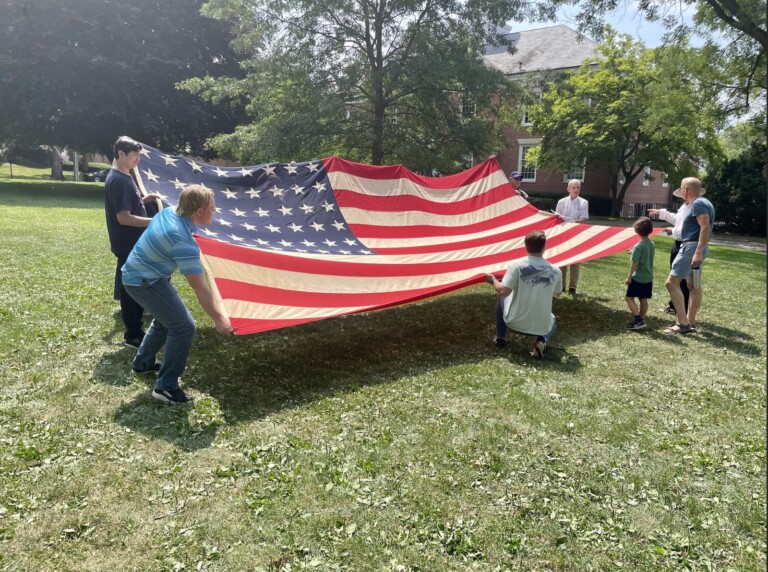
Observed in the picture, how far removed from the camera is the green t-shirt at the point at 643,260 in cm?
699

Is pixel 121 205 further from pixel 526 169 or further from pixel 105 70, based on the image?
pixel 526 169

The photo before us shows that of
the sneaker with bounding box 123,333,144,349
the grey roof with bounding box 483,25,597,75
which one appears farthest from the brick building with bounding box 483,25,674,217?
the sneaker with bounding box 123,333,144,349

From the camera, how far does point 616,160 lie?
26.6m

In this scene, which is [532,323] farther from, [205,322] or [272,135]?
[272,135]

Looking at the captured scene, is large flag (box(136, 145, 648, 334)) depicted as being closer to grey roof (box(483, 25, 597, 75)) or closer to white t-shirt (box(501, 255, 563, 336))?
white t-shirt (box(501, 255, 563, 336))

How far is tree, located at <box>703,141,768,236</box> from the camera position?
74.2ft

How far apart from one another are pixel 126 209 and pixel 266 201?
170 cm

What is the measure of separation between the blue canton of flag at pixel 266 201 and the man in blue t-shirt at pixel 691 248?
4.07 metres

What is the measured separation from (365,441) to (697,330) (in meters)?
5.45

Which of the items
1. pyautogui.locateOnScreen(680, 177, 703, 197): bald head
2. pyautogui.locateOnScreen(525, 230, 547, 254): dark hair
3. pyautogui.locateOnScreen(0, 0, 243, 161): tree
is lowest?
pyautogui.locateOnScreen(525, 230, 547, 254): dark hair

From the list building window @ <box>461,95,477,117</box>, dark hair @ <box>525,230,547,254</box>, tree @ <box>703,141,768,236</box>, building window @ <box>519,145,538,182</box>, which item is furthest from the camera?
building window @ <box>519,145,538,182</box>

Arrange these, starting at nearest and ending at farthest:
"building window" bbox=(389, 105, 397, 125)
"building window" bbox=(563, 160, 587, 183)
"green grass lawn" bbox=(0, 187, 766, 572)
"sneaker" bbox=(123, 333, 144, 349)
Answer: "green grass lawn" bbox=(0, 187, 766, 572) → "sneaker" bbox=(123, 333, 144, 349) → "building window" bbox=(389, 105, 397, 125) → "building window" bbox=(563, 160, 587, 183)

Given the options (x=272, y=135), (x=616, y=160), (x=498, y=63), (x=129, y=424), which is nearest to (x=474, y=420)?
(x=129, y=424)

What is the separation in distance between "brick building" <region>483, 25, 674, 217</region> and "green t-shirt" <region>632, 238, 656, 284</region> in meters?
23.6
